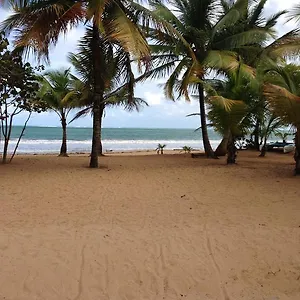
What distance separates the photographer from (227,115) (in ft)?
38.9

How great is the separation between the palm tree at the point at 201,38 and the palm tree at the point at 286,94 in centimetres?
376

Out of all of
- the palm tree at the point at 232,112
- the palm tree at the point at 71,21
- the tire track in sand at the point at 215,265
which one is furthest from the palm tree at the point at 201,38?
the tire track in sand at the point at 215,265

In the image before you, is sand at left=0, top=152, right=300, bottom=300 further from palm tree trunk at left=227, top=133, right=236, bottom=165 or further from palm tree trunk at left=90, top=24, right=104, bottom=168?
palm tree trunk at left=227, top=133, right=236, bottom=165

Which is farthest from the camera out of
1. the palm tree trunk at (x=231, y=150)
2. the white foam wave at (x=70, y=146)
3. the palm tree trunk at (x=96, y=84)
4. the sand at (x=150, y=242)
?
the white foam wave at (x=70, y=146)

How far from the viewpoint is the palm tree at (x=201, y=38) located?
46.3 ft

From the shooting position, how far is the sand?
346 cm

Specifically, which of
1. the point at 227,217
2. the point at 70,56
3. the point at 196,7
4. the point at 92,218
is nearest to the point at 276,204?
the point at 227,217

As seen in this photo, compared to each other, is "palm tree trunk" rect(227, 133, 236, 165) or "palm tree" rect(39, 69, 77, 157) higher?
"palm tree" rect(39, 69, 77, 157)

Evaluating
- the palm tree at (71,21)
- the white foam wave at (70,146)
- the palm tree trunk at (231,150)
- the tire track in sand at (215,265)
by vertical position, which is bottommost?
the tire track in sand at (215,265)

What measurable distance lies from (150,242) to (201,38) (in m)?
12.1

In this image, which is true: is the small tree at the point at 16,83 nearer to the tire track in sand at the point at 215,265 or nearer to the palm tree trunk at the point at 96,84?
the palm tree trunk at the point at 96,84

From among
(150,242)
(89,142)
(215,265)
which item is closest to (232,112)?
(150,242)

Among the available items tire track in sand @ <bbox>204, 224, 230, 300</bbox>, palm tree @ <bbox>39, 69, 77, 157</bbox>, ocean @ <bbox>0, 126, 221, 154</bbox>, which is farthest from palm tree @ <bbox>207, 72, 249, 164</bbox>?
palm tree @ <bbox>39, 69, 77, 157</bbox>

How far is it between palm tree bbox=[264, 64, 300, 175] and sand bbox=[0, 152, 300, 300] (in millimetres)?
2043
